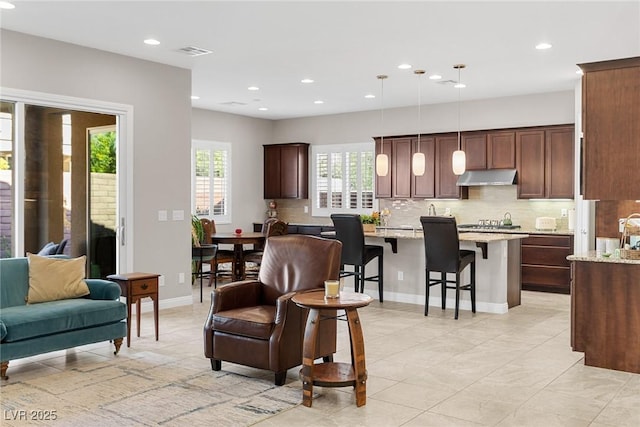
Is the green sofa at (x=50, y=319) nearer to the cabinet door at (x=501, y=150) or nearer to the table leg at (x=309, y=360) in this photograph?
the table leg at (x=309, y=360)

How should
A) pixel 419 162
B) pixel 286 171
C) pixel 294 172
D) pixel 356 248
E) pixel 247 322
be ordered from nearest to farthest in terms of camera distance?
pixel 247 322, pixel 356 248, pixel 419 162, pixel 294 172, pixel 286 171

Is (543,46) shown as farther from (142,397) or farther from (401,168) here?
(142,397)

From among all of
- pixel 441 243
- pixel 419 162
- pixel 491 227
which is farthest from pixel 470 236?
pixel 491 227

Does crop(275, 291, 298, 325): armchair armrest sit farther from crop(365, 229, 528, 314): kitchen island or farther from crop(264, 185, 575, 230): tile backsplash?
crop(264, 185, 575, 230): tile backsplash

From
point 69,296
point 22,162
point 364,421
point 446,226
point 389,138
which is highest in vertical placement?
point 389,138

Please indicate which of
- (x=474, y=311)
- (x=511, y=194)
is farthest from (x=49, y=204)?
(x=511, y=194)

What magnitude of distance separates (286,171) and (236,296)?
6.93m

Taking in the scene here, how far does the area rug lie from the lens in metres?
3.48

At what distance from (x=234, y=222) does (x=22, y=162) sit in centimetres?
551

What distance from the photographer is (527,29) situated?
546 centimetres

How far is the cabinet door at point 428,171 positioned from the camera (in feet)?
31.5

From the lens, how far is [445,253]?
650 cm

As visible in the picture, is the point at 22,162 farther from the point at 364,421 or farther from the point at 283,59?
the point at 364,421

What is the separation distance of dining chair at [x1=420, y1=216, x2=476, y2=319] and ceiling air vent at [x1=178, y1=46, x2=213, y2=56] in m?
2.93
